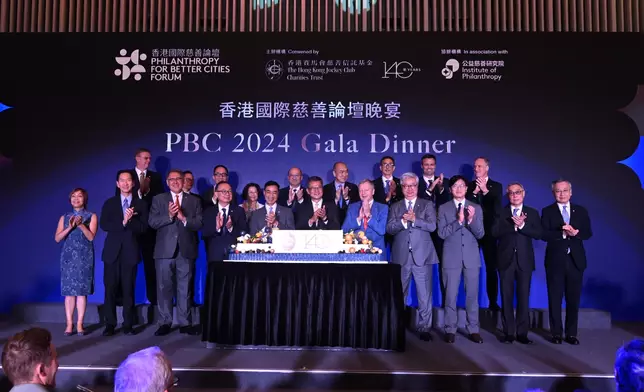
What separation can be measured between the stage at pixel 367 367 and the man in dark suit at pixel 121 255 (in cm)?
46

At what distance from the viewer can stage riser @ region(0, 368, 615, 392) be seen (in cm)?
357

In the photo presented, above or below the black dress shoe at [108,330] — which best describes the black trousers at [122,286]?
above

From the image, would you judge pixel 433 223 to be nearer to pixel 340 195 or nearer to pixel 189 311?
pixel 340 195

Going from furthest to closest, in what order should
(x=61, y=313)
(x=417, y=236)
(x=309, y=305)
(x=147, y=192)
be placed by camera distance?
(x=147, y=192)
(x=61, y=313)
(x=417, y=236)
(x=309, y=305)

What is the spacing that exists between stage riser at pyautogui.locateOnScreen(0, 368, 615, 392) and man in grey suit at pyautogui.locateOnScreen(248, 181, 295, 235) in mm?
1668

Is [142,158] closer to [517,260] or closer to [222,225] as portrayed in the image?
[222,225]

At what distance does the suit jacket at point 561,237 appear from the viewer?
4.71 m

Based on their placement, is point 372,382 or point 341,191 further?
point 341,191

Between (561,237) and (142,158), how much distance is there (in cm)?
Result: 435

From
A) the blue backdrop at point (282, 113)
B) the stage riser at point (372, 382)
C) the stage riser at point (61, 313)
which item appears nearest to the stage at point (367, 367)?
the stage riser at point (372, 382)

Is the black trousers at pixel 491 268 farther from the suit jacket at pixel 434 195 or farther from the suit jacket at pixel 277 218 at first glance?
the suit jacket at pixel 277 218

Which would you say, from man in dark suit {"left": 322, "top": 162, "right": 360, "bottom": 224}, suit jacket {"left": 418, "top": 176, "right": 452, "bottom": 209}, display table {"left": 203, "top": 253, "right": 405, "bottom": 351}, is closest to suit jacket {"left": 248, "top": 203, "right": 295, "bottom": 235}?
man in dark suit {"left": 322, "top": 162, "right": 360, "bottom": 224}

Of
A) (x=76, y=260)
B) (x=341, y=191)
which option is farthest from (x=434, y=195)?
(x=76, y=260)

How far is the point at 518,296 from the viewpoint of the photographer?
15.6 ft
